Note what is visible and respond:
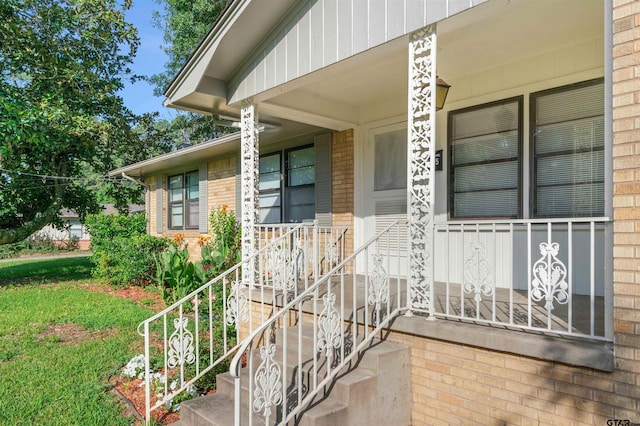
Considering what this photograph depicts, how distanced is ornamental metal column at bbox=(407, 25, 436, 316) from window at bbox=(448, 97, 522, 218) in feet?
5.60

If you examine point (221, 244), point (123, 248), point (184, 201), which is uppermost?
point (184, 201)

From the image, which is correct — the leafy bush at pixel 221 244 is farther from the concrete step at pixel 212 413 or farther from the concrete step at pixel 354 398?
the concrete step at pixel 354 398

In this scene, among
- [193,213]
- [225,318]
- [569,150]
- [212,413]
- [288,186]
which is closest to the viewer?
[212,413]

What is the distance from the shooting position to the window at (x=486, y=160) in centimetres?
464

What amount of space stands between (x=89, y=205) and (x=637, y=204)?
16.3 metres

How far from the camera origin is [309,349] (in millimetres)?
3738

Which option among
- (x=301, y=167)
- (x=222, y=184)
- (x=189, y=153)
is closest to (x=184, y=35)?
(x=189, y=153)

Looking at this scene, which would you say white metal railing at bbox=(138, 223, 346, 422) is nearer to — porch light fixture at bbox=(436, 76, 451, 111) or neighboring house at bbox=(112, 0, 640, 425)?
neighboring house at bbox=(112, 0, 640, 425)

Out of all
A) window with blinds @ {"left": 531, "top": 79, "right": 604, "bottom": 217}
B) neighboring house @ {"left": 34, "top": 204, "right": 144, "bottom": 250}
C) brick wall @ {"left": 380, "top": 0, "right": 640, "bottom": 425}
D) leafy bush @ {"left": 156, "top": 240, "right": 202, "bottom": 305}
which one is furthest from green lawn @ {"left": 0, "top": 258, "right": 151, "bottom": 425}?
neighboring house @ {"left": 34, "top": 204, "right": 144, "bottom": 250}

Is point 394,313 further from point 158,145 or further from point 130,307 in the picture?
point 158,145

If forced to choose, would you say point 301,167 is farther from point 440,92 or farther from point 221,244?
point 440,92

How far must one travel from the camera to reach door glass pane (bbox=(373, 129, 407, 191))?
19.2 feet

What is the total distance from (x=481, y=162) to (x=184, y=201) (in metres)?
8.39

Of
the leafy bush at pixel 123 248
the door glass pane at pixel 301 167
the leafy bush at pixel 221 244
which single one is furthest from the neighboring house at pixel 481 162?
the leafy bush at pixel 123 248
